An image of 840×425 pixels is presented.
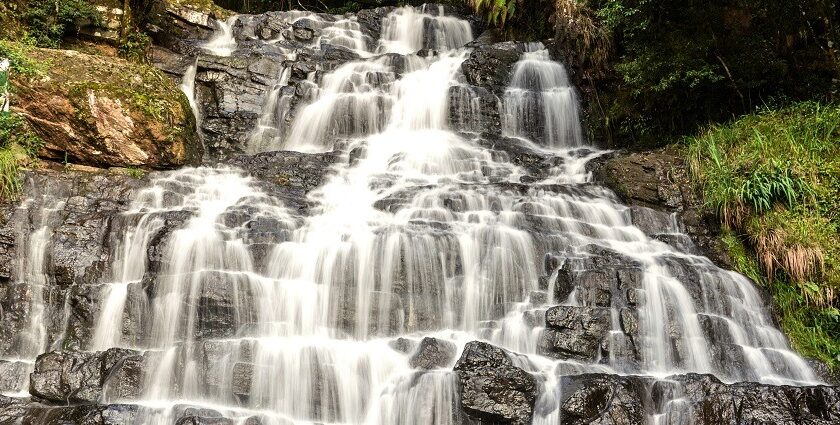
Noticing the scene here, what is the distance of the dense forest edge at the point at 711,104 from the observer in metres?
8.77

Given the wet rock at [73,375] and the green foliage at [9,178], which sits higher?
the green foliage at [9,178]

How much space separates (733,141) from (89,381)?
1022 cm

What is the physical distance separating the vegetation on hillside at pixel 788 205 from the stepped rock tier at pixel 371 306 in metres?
0.70

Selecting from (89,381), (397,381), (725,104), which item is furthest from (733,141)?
(89,381)

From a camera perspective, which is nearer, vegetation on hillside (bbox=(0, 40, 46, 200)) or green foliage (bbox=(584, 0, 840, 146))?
vegetation on hillside (bbox=(0, 40, 46, 200))

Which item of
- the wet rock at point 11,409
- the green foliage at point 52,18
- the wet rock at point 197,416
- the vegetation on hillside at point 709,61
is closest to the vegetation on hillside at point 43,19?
the green foliage at point 52,18

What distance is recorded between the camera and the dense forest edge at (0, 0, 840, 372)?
8.77 metres

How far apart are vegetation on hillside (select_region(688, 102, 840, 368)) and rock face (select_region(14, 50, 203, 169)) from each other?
30.4 ft

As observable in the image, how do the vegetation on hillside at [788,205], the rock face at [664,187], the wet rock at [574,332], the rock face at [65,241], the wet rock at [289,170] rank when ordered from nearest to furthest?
the wet rock at [574,332]
the rock face at [65,241]
the vegetation on hillside at [788,205]
the rock face at [664,187]
the wet rock at [289,170]

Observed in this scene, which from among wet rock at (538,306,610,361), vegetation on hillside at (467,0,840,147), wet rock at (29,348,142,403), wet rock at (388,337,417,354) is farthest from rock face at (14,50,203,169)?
vegetation on hillside at (467,0,840,147)

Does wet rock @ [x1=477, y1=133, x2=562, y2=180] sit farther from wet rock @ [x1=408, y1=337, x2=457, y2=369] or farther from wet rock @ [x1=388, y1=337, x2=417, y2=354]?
wet rock @ [x1=408, y1=337, x2=457, y2=369]

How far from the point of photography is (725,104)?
11.8 meters

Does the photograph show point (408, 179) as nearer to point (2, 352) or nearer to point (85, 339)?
point (85, 339)

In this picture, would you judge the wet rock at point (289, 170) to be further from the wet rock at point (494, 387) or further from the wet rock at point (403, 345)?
the wet rock at point (494, 387)
